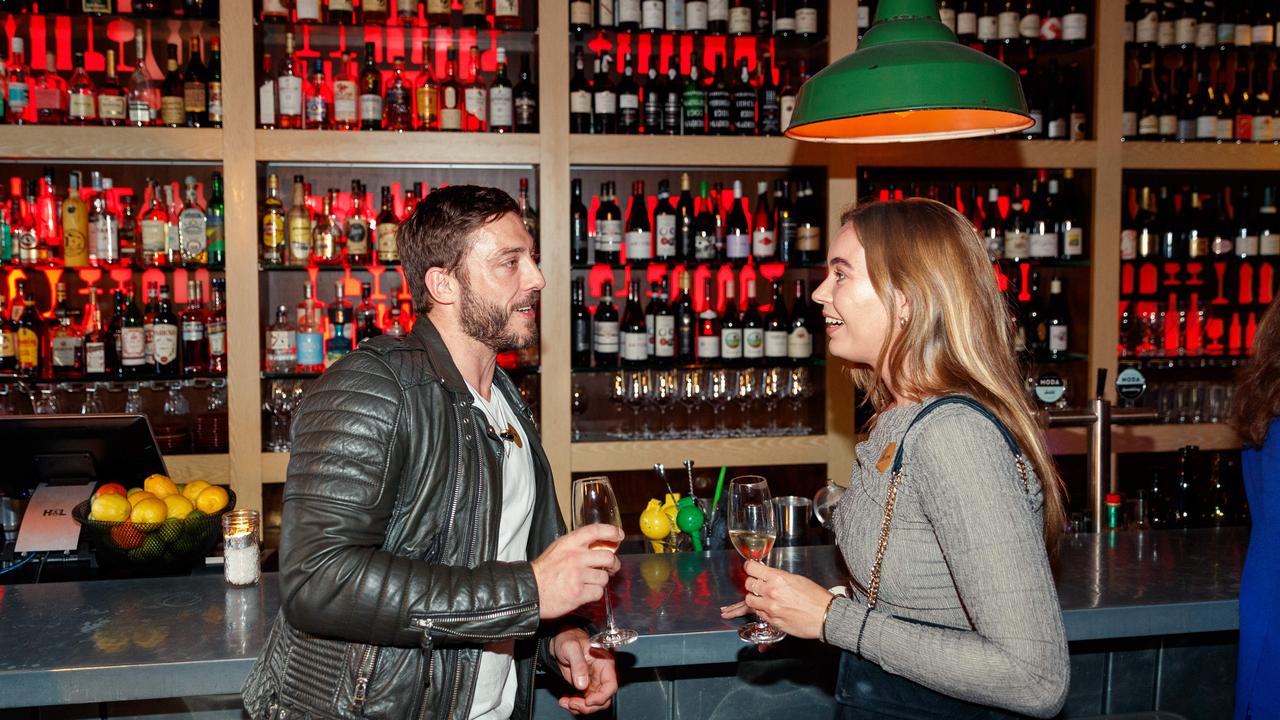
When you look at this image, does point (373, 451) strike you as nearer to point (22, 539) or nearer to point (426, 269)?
point (426, 269)

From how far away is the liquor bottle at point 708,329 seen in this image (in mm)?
3867

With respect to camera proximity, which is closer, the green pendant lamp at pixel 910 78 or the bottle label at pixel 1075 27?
the green pendant lamp at pixel 910 78

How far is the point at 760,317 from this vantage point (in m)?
4.09

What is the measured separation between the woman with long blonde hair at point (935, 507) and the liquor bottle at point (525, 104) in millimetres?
2394

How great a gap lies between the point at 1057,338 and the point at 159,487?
3.30m

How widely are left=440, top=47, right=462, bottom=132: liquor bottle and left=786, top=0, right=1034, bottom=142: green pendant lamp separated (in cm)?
183

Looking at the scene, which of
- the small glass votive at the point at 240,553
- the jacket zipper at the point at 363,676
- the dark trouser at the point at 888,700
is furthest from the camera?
the small glass votive at the point at 240,553

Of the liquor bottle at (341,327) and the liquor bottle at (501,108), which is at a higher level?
the liquor bottle at (501,108)

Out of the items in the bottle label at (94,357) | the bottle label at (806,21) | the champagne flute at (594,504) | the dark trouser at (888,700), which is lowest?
the dark trouser at (888,700)

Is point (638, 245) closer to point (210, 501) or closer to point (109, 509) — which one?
point (210, 501)

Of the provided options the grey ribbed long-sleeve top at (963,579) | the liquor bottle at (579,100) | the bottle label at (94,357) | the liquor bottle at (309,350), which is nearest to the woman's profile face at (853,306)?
the grey ribbed long-sleeve top at (963,579)

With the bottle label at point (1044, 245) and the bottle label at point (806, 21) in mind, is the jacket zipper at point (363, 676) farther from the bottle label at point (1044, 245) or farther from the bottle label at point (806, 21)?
the bottle label at point (1044, 245)

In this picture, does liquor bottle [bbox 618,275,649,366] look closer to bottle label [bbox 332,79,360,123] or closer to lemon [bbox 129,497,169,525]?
bottle label [bbox 332,79,360,123]

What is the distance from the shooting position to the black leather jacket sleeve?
1.32m
